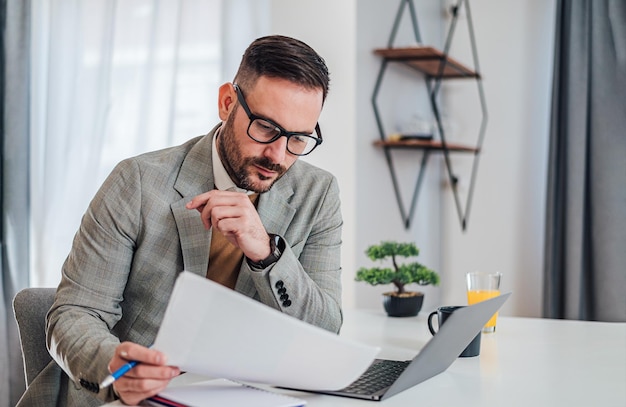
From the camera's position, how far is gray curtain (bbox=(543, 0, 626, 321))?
10.5ft

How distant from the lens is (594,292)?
325 centimetres

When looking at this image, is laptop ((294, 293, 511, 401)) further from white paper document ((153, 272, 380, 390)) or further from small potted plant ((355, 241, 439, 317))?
small potted plant ((355, 241, 439, 317))

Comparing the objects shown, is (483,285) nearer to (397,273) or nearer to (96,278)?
Answer: (397,273)

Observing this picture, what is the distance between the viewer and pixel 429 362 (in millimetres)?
1128

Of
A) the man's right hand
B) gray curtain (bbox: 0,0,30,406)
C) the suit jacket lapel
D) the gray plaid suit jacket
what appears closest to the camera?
the man's right hand

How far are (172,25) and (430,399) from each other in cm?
223

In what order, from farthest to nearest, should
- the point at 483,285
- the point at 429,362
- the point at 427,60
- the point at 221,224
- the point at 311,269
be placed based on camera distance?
the point at 427,60 < the point at 483,285 < the point at 311,269 < the point at 221,224 < the point at 429,362

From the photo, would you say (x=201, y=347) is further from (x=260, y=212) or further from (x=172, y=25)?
(x=172, y=25)

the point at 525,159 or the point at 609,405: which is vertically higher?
the point at 525,159

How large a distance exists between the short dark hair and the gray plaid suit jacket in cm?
19

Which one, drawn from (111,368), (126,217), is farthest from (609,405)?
(126,217)

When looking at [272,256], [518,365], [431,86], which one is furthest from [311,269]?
[431,86]

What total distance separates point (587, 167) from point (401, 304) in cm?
176

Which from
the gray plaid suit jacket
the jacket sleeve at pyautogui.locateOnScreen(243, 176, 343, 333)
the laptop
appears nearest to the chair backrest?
the gray plaid suit jacket
